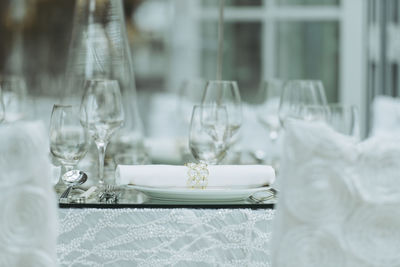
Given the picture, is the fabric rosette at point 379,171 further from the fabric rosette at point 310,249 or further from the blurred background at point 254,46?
the blurred background at point 254,46

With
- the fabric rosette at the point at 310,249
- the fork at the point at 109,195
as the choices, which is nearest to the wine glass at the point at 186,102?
the fork at the point at 109,195

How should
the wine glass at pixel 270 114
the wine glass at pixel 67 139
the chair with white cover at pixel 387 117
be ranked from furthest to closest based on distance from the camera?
1. the chair with white cover at pixel 387 117
2. the wine glass at pixel 270 114
3. the wine glass at pixel 67 139

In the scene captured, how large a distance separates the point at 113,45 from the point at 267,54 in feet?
9.97

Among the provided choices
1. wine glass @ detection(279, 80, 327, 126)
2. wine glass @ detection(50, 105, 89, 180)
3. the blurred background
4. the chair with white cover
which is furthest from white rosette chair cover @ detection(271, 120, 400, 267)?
the blurred background

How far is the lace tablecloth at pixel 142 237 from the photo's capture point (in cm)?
99

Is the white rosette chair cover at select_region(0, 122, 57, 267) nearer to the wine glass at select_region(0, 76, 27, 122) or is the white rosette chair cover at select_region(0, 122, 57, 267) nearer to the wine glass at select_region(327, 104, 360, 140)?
the wine glass at select_region(327, 104, 360, 140)

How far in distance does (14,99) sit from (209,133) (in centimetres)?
76

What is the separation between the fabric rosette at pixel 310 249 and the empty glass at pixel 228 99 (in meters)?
0.48

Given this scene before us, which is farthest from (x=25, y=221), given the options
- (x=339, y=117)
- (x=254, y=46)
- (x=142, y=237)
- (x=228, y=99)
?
(x=254, y=46)

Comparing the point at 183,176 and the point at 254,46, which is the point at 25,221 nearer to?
the point at 183,176

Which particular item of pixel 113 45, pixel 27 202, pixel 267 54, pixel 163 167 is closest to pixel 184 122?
pixel 113 45

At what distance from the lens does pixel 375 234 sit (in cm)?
79

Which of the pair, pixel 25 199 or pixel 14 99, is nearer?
pixel 25 199

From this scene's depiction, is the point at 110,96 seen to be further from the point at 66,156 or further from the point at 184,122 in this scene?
the point at 184,122
